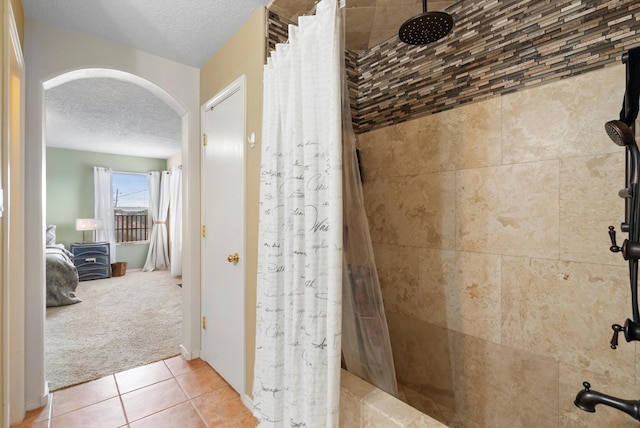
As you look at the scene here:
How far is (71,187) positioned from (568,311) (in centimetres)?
745

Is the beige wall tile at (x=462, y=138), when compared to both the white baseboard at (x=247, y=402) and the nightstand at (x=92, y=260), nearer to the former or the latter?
the white baseboard at (x=247, y=402)

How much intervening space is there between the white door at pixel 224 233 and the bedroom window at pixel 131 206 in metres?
4.96

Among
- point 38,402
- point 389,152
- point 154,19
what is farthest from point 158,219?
point 389,152

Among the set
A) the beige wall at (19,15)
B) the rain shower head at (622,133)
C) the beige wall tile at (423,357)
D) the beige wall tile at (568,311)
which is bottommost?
the beige wall tile at (423,357)

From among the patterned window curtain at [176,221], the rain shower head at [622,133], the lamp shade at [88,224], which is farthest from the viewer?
the patterned window curtain at [176,221]

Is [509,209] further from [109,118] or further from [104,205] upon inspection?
[104,205]

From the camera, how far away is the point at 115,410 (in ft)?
5.84

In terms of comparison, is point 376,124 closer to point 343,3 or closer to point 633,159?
point 343,3

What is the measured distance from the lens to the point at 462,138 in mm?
1601

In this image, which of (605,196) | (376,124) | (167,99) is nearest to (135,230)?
(167,99)

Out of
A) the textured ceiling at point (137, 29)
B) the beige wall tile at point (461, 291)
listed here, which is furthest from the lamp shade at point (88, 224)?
the beige wall tile at point (461, 291)

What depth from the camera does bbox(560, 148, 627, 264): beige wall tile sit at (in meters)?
1.16

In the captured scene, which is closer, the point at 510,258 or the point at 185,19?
the point at 510,258

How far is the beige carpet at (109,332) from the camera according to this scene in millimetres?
2260
